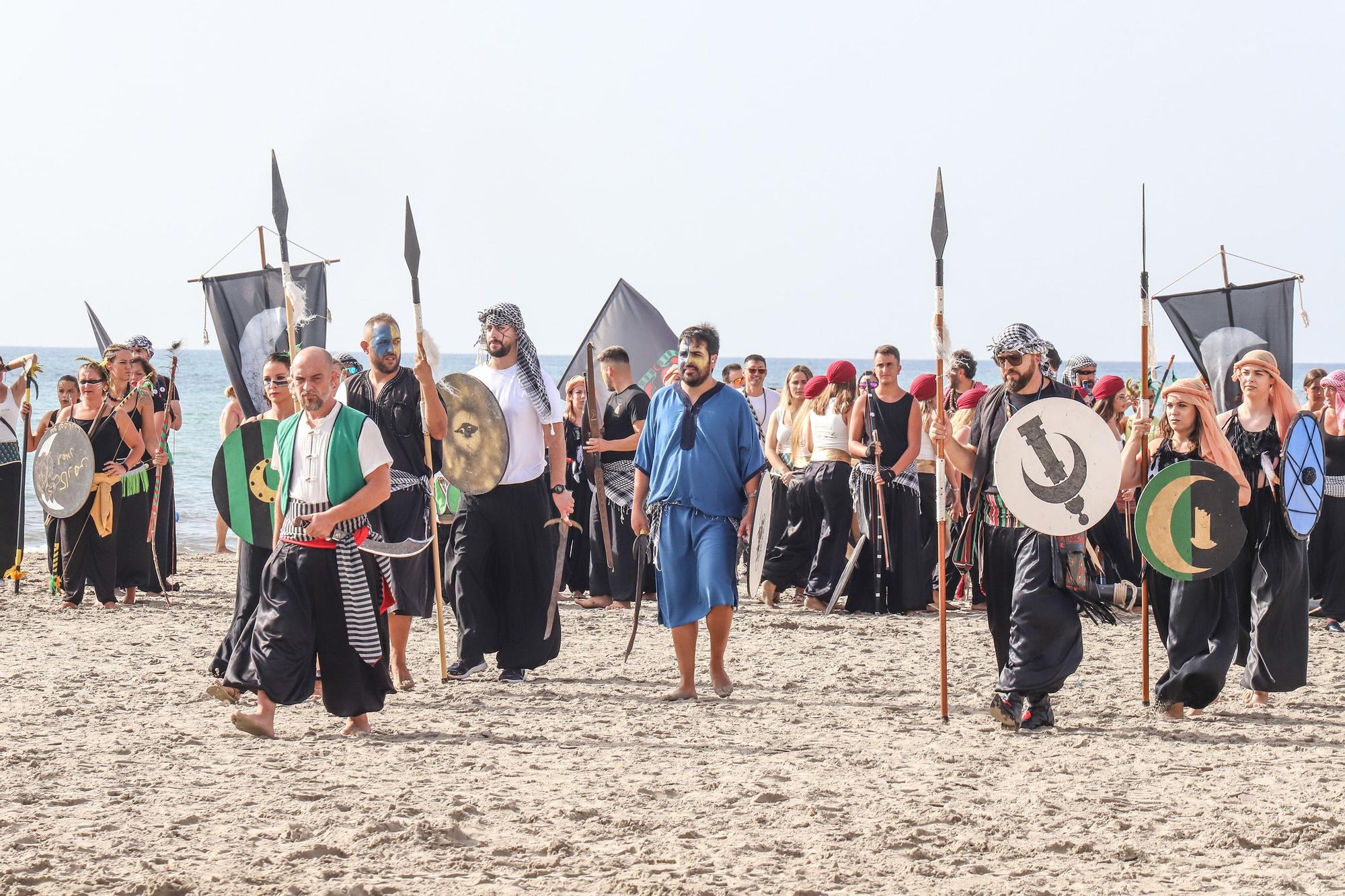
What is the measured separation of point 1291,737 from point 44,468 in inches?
333

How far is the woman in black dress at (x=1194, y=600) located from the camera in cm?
679

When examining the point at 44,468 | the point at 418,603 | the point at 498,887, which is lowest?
the point at 498,887

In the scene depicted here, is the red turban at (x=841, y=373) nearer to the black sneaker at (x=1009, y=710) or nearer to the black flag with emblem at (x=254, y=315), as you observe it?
the black flag with emblem at (x=254, y=315)

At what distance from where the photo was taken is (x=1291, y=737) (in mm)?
6492

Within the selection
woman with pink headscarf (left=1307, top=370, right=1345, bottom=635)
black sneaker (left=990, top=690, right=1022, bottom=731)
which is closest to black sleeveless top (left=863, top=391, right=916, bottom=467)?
woman with pink headscarf (left=1307, top=370, right=1345, bottom=635)

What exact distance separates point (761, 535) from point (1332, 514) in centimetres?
379

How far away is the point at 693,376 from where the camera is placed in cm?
739

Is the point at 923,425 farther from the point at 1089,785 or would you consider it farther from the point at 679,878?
the point at 679,878

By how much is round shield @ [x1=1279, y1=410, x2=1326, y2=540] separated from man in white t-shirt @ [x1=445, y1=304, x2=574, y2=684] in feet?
10.9

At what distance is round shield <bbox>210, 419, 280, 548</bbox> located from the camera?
6941 mm

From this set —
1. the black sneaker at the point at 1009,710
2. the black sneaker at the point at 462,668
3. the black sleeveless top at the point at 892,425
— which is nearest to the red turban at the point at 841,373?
the black sleeveless top at the point at 892,425

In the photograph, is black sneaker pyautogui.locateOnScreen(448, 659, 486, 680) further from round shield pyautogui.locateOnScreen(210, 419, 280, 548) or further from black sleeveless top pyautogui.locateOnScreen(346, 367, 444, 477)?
round shield pyautogui.locateOnScreen(210, 419, 280, 548)

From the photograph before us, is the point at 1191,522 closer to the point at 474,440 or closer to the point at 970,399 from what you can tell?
the point at 970,399

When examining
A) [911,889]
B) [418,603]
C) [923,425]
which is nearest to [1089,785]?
[911,889]
